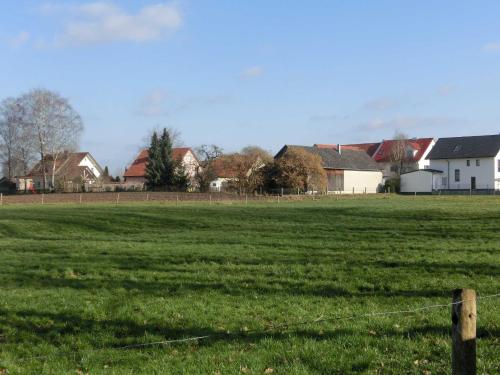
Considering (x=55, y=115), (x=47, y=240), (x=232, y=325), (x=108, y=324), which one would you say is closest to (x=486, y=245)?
(x=232, y=325)

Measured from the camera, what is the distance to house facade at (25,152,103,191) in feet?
259

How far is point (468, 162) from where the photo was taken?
276 feet

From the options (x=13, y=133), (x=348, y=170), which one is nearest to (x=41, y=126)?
(x=13, y=133)

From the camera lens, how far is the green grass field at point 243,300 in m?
6.45

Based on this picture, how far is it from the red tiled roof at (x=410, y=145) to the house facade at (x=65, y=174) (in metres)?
50.9

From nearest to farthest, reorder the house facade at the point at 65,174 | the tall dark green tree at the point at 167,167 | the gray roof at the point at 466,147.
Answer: the tall dark green tree at the point at 167,167 → the house facade at the point at 65,174 → the gray roof at the point at 466,147

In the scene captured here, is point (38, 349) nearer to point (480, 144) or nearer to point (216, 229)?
point (216, 229)

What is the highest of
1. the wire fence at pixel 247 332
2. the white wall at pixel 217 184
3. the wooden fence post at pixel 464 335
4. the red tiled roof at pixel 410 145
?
the red tiled roof at pixel 410 145

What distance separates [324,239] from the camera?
18.9 metres

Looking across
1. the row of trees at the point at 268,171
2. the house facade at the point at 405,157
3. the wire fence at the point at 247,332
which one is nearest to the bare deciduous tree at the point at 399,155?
the house facade at the point at 405,157

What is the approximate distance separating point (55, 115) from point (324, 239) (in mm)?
67749

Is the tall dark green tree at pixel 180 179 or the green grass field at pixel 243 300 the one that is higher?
the tall dark green tree at pixel 180 179

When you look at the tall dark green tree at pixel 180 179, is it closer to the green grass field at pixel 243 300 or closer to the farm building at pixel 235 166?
the farm building at pixel 235 166

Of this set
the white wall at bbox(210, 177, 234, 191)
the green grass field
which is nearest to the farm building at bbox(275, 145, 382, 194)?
the white wall at bbox(210, 177, 234, 191)
